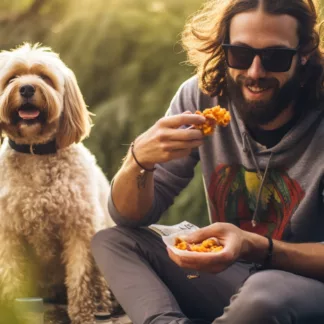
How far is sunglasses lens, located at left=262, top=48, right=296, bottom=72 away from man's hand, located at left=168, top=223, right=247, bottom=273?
0.59 meters

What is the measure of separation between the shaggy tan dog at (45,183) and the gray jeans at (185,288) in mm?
331

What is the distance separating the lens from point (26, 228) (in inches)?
108

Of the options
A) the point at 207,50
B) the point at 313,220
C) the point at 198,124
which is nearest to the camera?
the point at 198,124

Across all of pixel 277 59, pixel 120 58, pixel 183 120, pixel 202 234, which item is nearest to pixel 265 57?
pixel 277 59

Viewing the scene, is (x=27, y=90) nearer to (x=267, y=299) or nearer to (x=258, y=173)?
(x=258, y=173)

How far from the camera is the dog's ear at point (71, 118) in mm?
2762

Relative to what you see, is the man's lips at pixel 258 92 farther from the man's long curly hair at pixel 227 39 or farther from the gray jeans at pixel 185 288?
the gray jeans at pixel 185 288

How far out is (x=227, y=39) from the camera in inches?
97.0

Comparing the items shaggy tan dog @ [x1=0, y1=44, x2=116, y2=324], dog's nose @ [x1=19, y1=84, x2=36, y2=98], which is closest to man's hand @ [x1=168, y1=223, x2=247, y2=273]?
shaggy tan dog @ [x1=0, y1=44, x2=116, y2=324]

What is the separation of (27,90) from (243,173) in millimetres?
893

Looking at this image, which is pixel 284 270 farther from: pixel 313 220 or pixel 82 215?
pixel 82 215

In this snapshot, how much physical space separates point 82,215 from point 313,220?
0.97m

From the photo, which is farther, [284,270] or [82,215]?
[82,215]

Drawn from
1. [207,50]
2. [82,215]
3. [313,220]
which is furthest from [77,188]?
[313,220]
